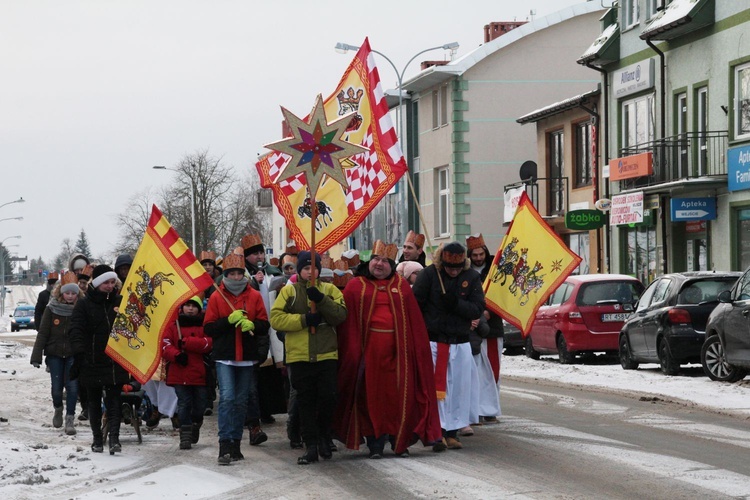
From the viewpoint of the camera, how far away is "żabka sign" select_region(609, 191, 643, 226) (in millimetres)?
34031

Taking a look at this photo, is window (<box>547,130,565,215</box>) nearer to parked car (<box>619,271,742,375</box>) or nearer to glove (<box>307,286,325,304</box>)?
parked car (<box>619,271,742,375</box>)

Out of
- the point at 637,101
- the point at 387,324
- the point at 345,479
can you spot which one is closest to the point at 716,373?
the point at 387,324

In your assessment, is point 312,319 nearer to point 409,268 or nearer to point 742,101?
point 409,268

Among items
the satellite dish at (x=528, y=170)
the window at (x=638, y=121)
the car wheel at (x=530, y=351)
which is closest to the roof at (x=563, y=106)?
the satellite dish at (x=528, y=170)

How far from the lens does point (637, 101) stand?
35781 mm

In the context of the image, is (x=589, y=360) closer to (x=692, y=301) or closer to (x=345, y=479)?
(x=692, y=301)

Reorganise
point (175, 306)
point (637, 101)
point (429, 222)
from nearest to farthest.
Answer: point (175, 306)
point (637, 101)
point (429, 222)

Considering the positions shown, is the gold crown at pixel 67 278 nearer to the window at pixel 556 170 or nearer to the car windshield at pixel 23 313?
the window at pixel 556 170

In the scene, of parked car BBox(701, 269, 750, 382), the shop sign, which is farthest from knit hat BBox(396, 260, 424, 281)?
the shop sign

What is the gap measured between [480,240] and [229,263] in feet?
10.5

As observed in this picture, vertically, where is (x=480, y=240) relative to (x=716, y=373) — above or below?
above

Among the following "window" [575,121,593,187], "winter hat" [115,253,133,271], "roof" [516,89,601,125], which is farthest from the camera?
"window" [575,121,593,187]

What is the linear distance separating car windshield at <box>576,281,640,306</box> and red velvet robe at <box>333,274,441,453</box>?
530 inches

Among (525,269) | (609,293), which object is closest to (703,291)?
(609,293)
